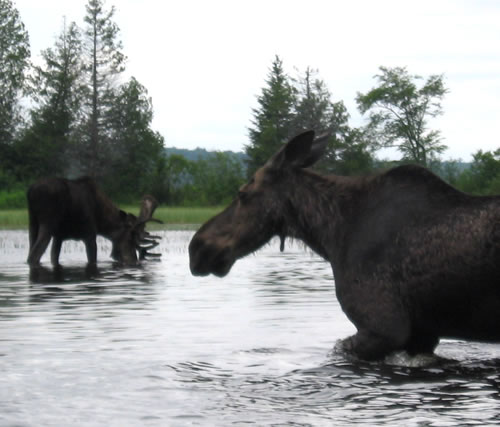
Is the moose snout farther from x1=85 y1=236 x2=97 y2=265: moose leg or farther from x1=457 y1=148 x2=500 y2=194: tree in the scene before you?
x1=457 y1=148 x2=500 y2=194: tree

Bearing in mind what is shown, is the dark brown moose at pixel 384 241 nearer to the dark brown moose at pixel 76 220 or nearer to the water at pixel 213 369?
the water at pixel 213 369

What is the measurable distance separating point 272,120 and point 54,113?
22552 mm

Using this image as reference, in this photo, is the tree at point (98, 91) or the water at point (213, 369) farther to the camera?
the tree at point (98, 91)

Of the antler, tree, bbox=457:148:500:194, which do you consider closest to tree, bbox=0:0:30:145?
tree, bbox=457:148:500:194

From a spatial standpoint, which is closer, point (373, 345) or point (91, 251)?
point (373, 345)

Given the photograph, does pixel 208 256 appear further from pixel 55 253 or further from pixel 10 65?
pixel 10 65

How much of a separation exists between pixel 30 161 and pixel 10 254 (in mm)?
62716

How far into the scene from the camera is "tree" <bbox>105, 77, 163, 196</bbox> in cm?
8775

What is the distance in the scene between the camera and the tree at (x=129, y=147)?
288 feet

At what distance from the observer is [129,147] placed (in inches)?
3556

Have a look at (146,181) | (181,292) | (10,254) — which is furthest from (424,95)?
(181,292)

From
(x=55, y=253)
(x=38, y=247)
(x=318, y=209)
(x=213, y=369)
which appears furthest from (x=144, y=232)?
(x=213, y=369)

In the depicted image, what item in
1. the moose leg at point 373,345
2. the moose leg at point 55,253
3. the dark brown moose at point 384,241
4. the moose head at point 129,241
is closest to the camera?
the dark brown moose at point 384,241

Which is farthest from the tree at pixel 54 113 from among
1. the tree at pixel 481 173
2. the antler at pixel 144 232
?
the antler at pixel 144 232
